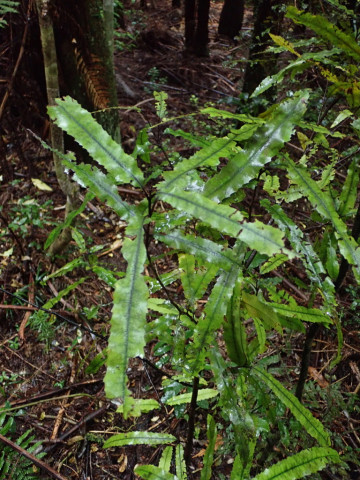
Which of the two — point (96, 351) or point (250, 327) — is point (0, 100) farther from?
point (250, 327)

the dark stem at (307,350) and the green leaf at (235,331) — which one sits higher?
the green leaf at (235,331)

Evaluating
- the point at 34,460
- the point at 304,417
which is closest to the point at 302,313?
the point at 304,417

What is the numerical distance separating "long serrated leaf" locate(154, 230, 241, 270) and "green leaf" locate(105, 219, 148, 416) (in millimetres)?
116

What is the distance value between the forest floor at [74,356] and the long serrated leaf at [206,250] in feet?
1.59

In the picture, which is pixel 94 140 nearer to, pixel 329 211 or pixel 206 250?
pixel 206 250

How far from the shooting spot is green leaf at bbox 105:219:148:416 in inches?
22.8

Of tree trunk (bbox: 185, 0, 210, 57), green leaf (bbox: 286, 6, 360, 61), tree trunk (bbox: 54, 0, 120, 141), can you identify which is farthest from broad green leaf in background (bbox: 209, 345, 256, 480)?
tree trunk (bbox: 185, 0, 210, 57)

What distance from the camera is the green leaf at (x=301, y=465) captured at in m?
0.99

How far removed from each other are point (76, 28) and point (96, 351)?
7.14ft

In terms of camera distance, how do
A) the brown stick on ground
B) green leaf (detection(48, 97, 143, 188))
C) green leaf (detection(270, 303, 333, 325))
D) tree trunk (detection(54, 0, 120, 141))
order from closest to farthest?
green leaf (detection(48, 97, 143, 188))
green leaf (detection(270, 303, 333, 325))
the brown stick on ground
tree trunk (detection(54, 0, 120, 141))

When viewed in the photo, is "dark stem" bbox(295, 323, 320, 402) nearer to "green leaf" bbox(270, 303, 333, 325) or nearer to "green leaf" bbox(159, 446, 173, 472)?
"green leaf" bbox(270, 303, 333, 325)

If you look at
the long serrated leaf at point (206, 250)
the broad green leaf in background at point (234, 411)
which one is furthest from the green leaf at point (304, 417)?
the long serrated leaf at point (206, 250)

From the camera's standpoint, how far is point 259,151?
74 centimetres

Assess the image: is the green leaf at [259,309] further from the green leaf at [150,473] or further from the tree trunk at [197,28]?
the tree trunk at [197,28]
